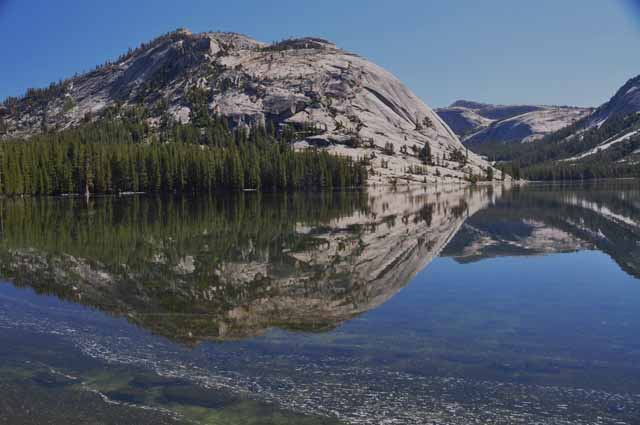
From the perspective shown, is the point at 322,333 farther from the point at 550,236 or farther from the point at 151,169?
the point at 151,169

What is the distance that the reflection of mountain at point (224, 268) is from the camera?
17141mm

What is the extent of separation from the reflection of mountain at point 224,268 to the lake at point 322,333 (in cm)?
13

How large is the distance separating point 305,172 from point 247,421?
5490 inches

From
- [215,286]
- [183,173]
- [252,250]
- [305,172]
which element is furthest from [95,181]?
[215,286]

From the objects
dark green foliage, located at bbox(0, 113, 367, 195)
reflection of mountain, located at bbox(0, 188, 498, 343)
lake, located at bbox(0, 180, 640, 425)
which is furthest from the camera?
dark green foliage, located at bbox(0, 113, 367, 195)

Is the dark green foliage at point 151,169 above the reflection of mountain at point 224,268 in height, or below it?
above

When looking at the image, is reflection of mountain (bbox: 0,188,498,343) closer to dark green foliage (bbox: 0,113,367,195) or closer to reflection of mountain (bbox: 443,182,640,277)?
reflection of mountain (bbox: 443,182,640,277)

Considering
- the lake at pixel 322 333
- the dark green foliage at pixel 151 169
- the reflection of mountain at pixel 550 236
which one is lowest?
the lake at pixel 322 333

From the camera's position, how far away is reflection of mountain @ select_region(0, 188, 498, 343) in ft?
56.2

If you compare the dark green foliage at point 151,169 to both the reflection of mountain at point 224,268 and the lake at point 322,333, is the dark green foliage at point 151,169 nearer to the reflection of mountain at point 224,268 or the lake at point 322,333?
the reflection of mountain at point 224,268

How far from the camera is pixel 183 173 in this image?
127 m

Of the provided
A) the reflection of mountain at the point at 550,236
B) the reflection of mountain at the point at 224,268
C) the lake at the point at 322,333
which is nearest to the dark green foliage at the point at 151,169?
the reflection of mountain at the point at 224,268

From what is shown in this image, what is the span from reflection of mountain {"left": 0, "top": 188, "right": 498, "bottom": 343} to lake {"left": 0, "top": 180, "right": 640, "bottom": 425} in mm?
134

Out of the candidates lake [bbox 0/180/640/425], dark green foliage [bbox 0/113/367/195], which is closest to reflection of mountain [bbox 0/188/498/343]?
lake [bbox 0/180/640/425]
